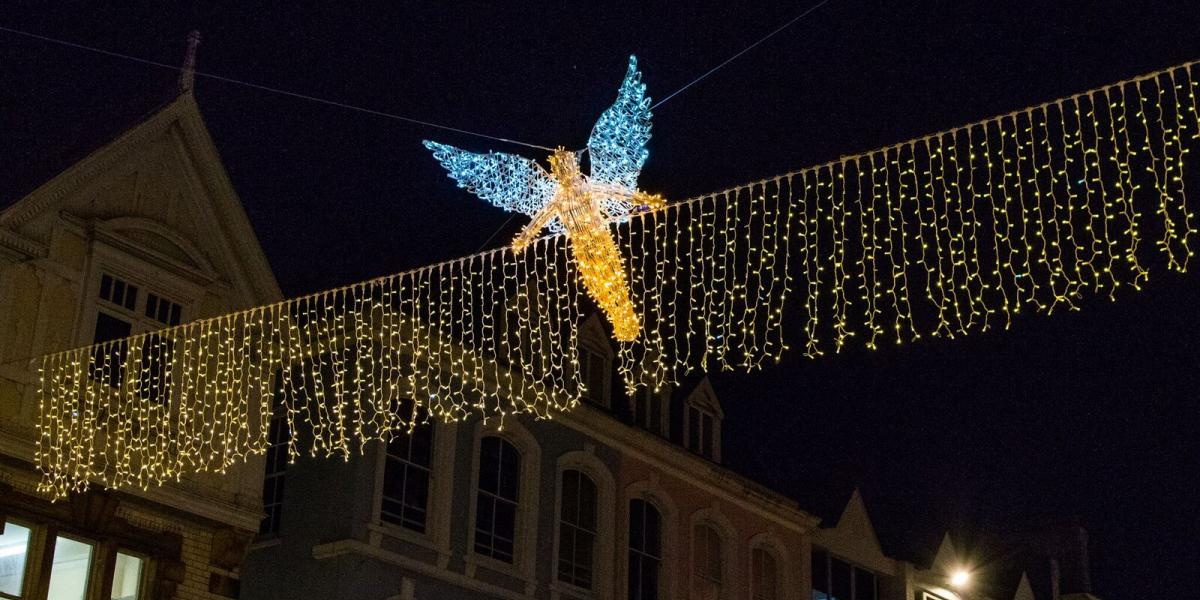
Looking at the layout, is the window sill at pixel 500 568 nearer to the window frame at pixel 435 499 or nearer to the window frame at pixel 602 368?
the window frame at pixel 435 499

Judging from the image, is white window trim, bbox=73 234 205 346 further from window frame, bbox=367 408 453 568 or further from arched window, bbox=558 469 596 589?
arched window, bbox=558 469 596 589

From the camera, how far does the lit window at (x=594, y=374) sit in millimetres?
27375

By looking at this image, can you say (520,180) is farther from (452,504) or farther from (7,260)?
(452,504)

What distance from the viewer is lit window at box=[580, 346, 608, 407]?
89.8 ft

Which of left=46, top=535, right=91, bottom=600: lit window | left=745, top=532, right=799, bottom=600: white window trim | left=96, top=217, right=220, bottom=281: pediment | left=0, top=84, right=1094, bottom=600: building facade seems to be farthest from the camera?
left=745, top=532, right=799, bottom=600: white window trim

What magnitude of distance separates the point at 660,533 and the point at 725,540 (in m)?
1.94

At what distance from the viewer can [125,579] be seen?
19312 mm

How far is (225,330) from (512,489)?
6.01 meters

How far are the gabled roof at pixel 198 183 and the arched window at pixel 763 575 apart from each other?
12.0 m

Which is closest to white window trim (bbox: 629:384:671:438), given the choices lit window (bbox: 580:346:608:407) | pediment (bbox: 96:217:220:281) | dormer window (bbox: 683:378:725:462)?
dormer window (bbox: 683:378:725:462)

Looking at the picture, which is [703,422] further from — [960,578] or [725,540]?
[960,578]

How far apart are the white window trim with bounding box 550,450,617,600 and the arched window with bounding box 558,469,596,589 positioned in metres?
0.08

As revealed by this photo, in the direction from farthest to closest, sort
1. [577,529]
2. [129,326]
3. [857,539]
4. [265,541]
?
[857,539], [577,529], [265,541], [129,326]

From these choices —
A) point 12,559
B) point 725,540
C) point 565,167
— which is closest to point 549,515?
point 725,540
